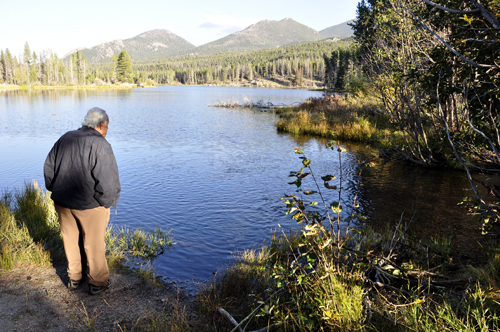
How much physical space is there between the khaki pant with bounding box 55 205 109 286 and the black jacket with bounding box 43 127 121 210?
5.8 inches

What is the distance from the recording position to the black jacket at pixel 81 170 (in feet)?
14.9

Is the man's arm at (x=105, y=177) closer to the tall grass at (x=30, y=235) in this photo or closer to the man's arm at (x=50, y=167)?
the man's arm at (x=50, y=167)

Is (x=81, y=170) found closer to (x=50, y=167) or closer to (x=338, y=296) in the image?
(x=50, y=167)

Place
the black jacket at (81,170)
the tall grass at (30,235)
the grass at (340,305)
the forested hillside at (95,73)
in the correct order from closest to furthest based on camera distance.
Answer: the grass at (340,305) → the black jacket at (81,170) → the tall grass at (30,235) → the forested hillside at (95,73)

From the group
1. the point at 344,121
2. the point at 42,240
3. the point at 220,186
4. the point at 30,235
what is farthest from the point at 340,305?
the point at 344,121

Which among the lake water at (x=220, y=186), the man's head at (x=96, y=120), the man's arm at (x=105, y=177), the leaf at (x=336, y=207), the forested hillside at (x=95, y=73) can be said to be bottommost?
the lake water at (x=220, y=186)

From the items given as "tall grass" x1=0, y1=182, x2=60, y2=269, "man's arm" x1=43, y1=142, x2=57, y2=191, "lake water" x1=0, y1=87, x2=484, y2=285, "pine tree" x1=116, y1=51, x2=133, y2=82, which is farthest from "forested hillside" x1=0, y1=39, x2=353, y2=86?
"man's arm" x1=43, y1=142, x2=57, y2=191

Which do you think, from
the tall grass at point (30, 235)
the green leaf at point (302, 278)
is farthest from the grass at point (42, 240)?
the green leaf at point (302, 278)

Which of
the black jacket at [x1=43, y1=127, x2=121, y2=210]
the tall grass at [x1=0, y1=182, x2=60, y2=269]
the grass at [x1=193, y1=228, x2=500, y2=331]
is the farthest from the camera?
the tall grass at [x1=0, y1=182, x2=60, y2=269]

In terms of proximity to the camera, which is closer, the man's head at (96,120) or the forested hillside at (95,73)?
the man's head at (96,120)

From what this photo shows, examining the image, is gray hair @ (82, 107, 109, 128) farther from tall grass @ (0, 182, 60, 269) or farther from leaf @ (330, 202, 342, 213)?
leaf @ (330, 202, 342, 213)

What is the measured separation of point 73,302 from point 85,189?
1.55 metres

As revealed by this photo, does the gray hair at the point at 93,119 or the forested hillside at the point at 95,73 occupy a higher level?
the forested hillside at the point at 95,73

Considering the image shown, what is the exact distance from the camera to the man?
4.54 metres
